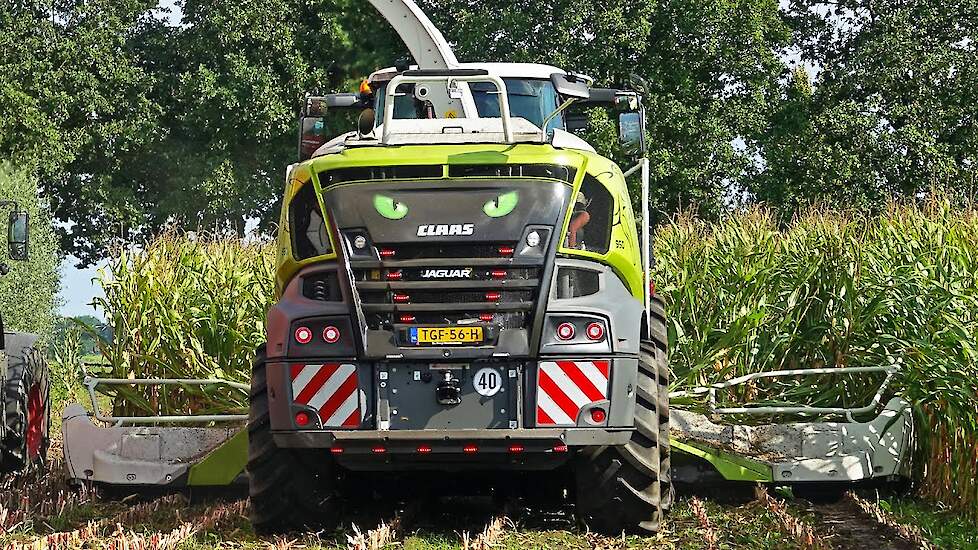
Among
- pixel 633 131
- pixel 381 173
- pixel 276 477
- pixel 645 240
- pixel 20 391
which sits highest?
pixel 633 131

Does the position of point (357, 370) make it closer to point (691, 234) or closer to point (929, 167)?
point (691, 234)

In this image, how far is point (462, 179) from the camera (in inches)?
283

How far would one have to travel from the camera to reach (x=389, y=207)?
23.5 feet

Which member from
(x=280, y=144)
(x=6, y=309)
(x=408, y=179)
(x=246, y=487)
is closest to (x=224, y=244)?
(x=246, y=487)

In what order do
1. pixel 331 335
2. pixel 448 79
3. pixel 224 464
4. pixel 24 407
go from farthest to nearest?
pixel 24 407 → pixel 224 464 → pixel 448 79 → pixel 331 335

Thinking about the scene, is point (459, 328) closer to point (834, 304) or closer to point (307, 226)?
point (307, 226)

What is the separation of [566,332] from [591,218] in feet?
2.32

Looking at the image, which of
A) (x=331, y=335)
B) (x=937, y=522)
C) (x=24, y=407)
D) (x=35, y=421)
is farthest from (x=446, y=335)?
(x=35, y=421)

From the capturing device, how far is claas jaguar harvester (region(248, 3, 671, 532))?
6938 millimetres

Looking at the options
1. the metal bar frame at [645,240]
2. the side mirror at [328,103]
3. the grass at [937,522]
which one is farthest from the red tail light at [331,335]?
the grass at [937,522]

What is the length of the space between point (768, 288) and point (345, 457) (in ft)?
19.4

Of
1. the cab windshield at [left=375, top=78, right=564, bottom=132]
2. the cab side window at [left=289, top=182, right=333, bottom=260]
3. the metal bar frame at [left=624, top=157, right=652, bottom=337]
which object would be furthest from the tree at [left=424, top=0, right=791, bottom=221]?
the cab side window at [left=289, top=182, right=333, bottom=260]

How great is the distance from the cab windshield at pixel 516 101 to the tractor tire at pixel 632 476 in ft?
8.30

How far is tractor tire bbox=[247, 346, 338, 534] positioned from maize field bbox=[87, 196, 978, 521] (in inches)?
151
